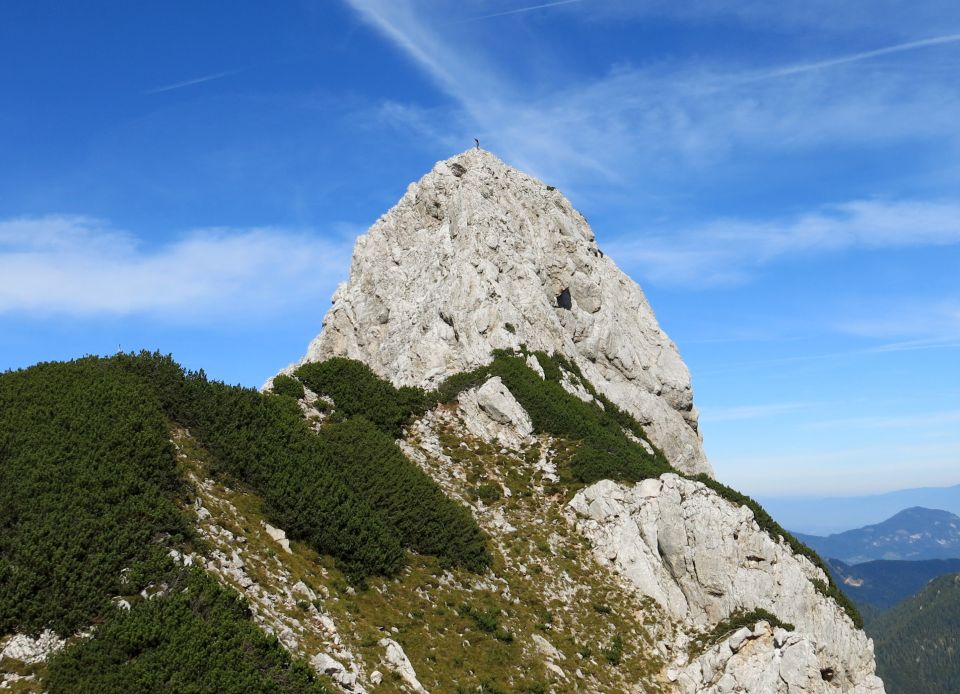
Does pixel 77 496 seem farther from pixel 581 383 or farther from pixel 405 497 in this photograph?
pixel 581 383

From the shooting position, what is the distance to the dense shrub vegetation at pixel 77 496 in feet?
59.1

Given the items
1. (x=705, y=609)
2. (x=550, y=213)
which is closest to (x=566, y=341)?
(x=550, y=213)

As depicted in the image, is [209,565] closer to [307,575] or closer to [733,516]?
[307,575]

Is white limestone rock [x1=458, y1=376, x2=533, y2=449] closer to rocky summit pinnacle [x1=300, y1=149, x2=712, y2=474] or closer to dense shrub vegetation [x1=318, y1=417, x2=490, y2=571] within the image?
rocky summit pinnacle [x1=300, y1=149, x2=712, y2=474]

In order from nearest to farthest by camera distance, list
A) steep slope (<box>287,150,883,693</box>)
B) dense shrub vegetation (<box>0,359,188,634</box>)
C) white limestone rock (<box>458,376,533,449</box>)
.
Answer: dense shrub vegetation (<box>0,359,188,634</box>), steep slope (<box>287,150,883,693</box>), white limestone rock (<box>458,376,533,449</box>)

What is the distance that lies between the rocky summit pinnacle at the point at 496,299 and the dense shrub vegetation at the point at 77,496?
78.2 feet

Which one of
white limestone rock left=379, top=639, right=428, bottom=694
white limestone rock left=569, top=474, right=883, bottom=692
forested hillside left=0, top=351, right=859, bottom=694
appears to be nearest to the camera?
forested hillside left=0, top=351, right=859, bottom=694

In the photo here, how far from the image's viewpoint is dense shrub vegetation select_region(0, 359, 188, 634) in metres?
18.0

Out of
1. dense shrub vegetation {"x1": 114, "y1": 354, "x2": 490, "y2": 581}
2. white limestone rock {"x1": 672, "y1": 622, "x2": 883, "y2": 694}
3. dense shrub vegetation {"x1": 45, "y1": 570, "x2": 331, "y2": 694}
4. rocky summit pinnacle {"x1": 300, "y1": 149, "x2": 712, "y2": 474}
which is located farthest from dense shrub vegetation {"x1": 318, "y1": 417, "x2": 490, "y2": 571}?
rocky summit pinnacle {"x1": 300, "y1": 149, "x2": 712, "y2": 474}

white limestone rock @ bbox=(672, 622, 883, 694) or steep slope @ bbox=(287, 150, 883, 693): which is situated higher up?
steep slope @ bbox=(287, 150, 883, 693)

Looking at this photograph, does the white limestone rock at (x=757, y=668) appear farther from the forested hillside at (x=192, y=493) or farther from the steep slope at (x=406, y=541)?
the forested hillside at (x=192, y=493)

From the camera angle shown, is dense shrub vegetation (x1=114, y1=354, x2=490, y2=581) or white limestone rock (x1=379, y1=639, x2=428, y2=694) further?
dense shrub vegetation (x1=114, y1=354, x2=490, y2=581)

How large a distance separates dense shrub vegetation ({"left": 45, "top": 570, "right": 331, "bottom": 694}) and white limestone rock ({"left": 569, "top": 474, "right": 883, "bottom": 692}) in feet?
67.9

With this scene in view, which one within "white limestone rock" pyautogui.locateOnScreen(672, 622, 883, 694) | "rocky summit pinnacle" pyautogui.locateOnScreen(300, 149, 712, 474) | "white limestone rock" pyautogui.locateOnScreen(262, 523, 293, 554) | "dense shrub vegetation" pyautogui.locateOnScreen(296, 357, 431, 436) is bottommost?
"white limestone rock" pyautogui.locateOnScreen(672, 622, 883, 694)
